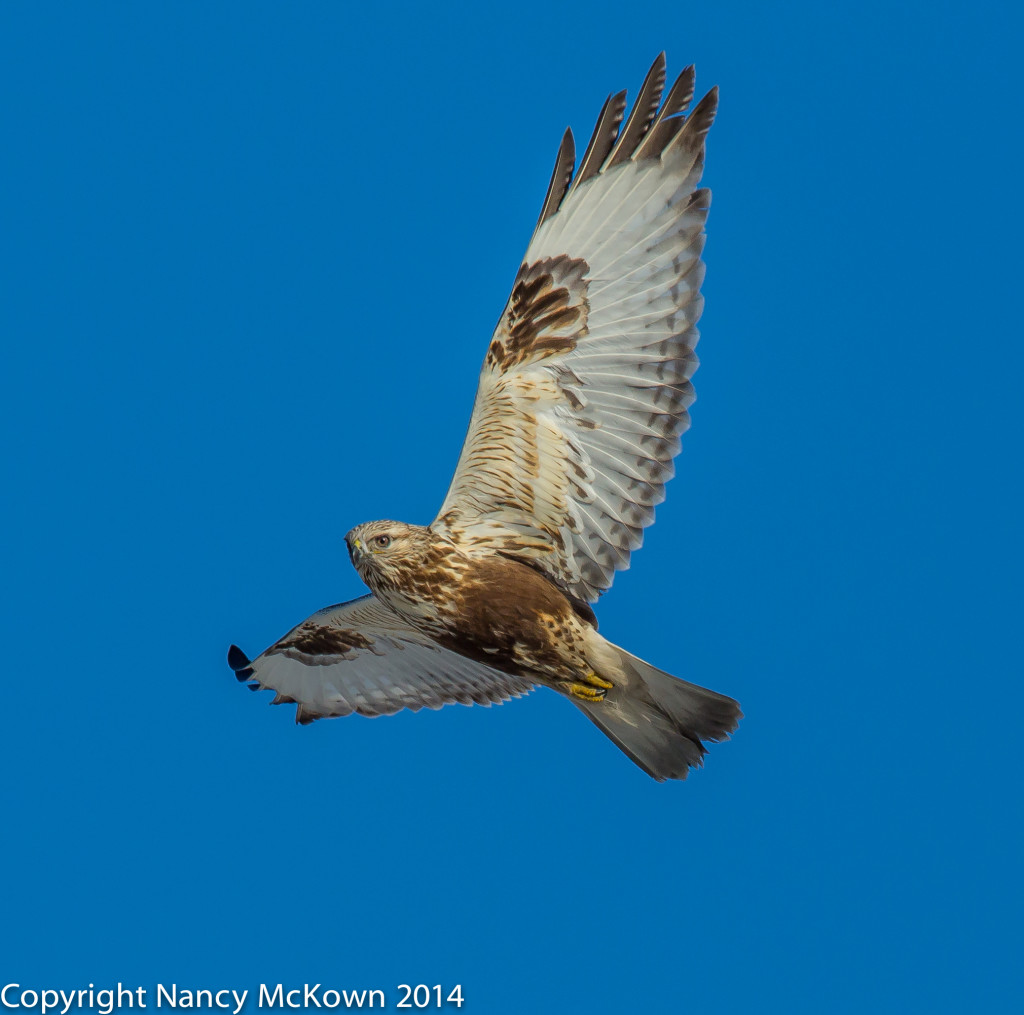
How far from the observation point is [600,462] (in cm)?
832

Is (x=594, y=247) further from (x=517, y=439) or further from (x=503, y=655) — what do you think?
(x=503, y=655)

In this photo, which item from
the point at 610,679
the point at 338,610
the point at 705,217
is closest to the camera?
the point at 705,217

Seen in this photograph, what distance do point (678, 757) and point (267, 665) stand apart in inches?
107

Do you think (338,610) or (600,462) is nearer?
(600,462)

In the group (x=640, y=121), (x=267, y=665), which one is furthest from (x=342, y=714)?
(x=640, y=121)

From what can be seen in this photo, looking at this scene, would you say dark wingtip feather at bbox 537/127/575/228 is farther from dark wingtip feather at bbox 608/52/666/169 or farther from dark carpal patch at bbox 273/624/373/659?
dark carpal patch at bbox 273/624/373/659

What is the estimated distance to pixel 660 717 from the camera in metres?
8.62

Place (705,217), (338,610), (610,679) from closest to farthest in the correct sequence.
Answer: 1. (705,217)
2. (610,679)
3. (338,610)

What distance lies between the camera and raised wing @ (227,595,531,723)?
31.9 feet

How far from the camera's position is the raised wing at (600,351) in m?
7.96

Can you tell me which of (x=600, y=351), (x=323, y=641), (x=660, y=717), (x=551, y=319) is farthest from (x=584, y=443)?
(x=323, y=641)

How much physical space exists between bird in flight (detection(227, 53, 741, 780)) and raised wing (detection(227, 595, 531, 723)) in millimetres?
1279

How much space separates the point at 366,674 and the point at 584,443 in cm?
250

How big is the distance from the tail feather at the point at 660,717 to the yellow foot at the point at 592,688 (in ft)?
→ 0.22
